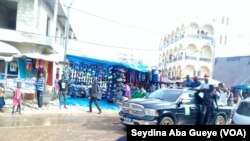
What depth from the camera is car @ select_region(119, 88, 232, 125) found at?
395 inches

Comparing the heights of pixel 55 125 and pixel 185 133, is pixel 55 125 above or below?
below

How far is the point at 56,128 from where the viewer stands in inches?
415

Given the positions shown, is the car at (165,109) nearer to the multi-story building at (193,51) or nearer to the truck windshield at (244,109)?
the truck windshield at (244,109)

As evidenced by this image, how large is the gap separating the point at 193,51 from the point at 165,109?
4026 centimetres

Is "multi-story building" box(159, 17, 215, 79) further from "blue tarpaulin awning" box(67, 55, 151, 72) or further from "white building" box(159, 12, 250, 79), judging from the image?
"blue tarpaulin awning" box(67, 55, 151, 72)

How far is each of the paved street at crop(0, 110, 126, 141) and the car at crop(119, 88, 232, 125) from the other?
78 cm

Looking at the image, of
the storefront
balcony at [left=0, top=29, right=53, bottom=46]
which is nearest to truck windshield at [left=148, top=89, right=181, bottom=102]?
the storefront

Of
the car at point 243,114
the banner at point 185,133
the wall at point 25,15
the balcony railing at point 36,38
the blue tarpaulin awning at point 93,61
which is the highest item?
the wall at point 25,15

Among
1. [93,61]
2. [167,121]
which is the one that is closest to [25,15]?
[93,61]

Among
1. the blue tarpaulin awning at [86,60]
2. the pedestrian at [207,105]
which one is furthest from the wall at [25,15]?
the pedestrian at [207,105]

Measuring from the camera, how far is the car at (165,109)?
32.9 feet

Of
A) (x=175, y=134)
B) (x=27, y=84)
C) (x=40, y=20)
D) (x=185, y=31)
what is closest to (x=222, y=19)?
(x=185, y=31)

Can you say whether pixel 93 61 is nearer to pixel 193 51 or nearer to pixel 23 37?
Answer: pixel 23 37

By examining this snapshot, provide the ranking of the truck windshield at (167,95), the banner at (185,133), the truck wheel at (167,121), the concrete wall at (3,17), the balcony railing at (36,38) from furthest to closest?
the concrete wall at (3,17) → the balcony railing at (36,38) → the truck windshield at (167,95) → the truck wheel at (167,121) → the banner at (185,133)
